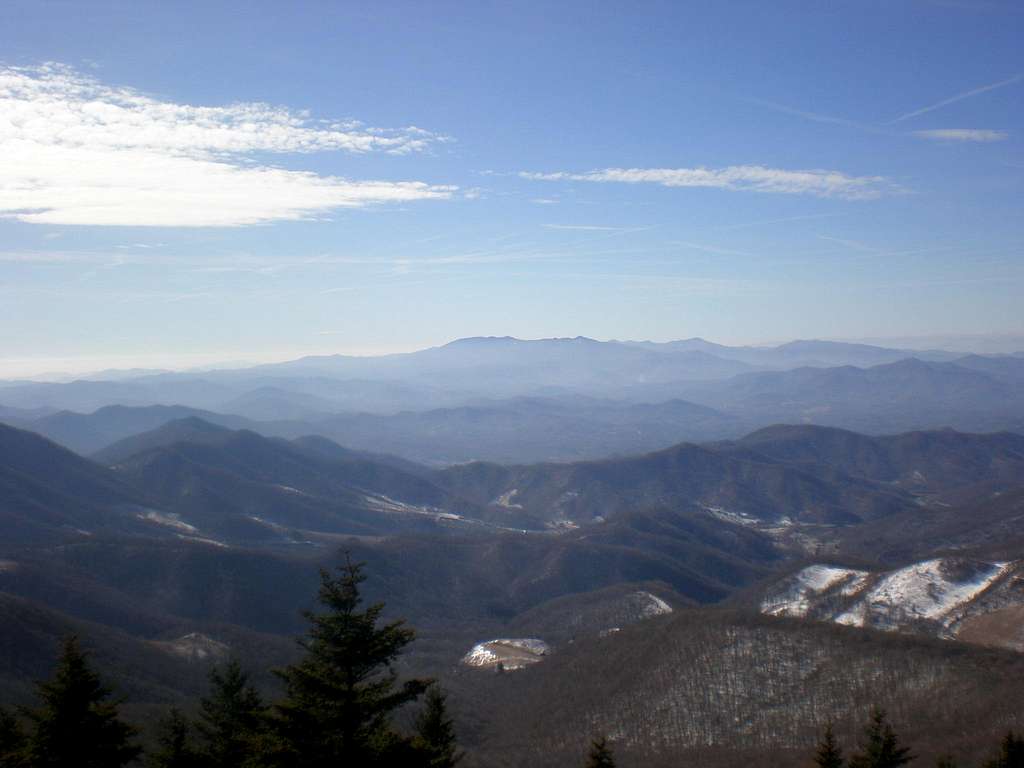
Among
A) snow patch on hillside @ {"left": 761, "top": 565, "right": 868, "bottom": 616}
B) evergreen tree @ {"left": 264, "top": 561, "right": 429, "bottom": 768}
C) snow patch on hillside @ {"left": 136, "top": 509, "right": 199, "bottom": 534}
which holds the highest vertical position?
evergreen tree @ {"left": 264, "top": 561, "right": 429, "bottom": 768}

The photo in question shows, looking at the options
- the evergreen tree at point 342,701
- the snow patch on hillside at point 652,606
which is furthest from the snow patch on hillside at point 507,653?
the evergreen tree at point 342,701

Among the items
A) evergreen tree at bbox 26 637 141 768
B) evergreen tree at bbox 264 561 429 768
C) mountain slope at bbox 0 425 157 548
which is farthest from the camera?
mountain slope at bbox 0 425 157 548

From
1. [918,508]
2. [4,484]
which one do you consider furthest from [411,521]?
[918,508]

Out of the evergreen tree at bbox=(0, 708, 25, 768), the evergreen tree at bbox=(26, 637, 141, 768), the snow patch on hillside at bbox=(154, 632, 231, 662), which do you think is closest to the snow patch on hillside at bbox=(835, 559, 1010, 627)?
the snow patch on hillside at bbox=(154, 632, 231, 662)

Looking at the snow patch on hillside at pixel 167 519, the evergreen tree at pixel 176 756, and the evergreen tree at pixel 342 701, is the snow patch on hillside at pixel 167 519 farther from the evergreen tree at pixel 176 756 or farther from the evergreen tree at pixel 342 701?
the evergreen tree at pixel 342 701

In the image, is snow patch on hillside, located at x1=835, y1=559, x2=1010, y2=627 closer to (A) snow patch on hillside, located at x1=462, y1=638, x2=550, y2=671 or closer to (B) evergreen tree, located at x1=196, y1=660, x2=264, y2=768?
(A) snow patch on hillside, located at x1=462, y1=638, x2=550, y2=671

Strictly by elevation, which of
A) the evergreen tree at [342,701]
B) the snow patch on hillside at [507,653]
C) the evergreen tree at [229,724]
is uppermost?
the evergreen tree at [342,701]

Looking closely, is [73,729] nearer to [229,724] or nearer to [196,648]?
[229,724]
